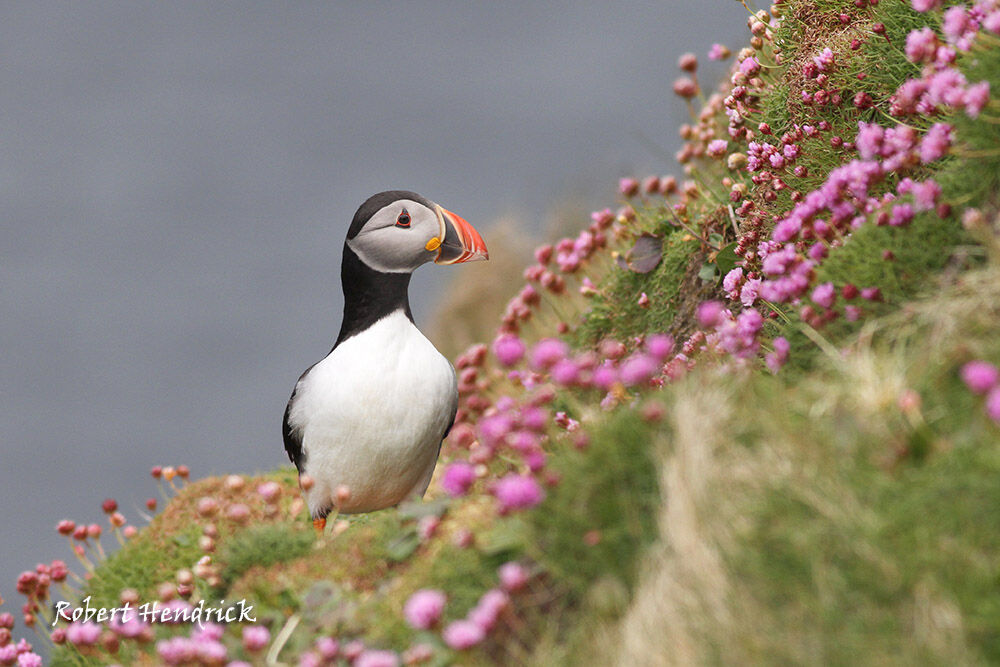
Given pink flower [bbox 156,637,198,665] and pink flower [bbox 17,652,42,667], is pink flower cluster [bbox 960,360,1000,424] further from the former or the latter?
pink flower [bbox 17,652,42,667]

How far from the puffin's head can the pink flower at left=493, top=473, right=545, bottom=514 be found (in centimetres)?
275

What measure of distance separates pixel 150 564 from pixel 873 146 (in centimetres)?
527

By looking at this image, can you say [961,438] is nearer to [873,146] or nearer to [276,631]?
[873,146]

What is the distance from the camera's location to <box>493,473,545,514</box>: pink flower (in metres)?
3.37

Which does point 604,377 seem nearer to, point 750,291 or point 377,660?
point 377,660

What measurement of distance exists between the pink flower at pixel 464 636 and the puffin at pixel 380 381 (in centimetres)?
242

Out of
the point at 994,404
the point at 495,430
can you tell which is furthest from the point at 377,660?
the point at 994,404

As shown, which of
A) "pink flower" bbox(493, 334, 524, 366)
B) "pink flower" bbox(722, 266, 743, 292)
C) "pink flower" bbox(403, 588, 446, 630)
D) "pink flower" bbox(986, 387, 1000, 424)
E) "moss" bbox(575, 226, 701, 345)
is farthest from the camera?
"moss" bbox(575, 226, 701, 345)

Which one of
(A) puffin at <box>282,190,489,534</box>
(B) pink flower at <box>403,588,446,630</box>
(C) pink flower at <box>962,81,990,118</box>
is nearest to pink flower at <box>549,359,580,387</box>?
(B) pink flower at <box>403,588,446,630</box>

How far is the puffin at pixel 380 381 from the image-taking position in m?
5.62

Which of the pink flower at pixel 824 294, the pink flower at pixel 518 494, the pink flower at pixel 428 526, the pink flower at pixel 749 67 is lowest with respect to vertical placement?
the pink flower at pixel 518 494

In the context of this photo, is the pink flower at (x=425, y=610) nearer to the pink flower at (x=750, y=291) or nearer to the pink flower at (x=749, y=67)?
the pink flower at (x=750, y=291)
